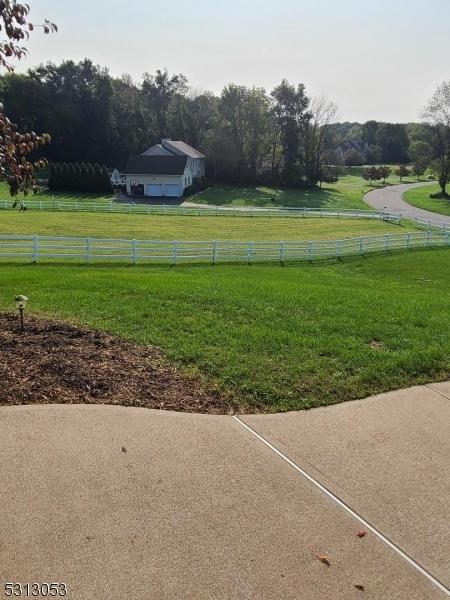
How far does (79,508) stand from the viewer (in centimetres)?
423

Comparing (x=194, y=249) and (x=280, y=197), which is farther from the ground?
(x=280, y=197)

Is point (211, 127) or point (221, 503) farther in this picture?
point (211, 127)

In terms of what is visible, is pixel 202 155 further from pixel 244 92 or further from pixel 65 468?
pixel 65 468

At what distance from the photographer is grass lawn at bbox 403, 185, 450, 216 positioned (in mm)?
61906

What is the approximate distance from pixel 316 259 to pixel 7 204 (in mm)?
32009

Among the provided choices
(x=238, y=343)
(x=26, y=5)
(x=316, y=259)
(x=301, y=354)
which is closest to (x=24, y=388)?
(x=238, y=343)

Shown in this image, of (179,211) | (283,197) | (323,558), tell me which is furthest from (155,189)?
(323,558)

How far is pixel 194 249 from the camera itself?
21.4 meters

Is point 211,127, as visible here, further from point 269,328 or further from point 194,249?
point 269,328

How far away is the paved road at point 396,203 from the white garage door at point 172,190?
24.1 meters

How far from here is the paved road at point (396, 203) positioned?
56.4 m

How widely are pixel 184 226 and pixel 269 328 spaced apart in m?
31.4

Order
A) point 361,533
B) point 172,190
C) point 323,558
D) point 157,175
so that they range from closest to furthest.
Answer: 1. point 323,558
2. point 361,533
3. point 157,175
4. point 172,190

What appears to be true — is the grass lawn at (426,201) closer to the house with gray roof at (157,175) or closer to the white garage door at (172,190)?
the house with gray roof at (157,175)
